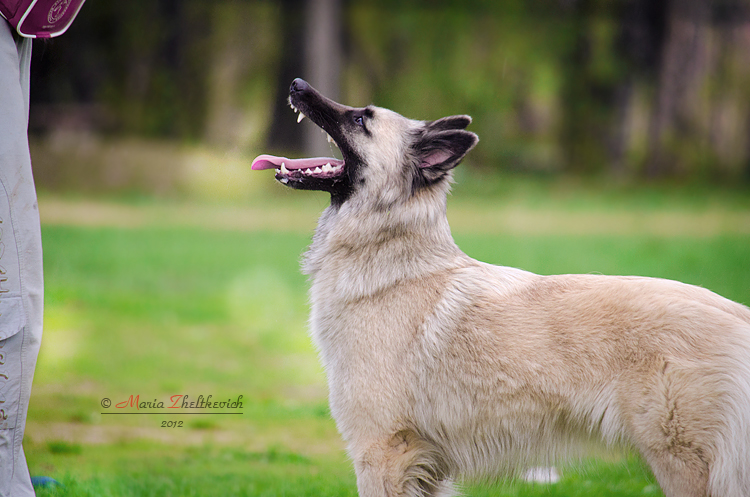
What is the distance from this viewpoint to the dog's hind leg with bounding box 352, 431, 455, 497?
2.73 meters

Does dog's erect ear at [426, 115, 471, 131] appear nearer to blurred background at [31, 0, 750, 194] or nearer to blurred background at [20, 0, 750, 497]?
blurred background at [20, 0, 750, 497]

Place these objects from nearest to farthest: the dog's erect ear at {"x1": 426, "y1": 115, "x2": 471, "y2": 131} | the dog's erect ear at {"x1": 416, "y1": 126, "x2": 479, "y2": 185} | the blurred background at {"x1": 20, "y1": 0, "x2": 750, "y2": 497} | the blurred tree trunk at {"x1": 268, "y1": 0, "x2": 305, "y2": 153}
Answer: the dog's erect ear at {"x1": 416, "y1": 126, "x2": 479, "y2": 185} → the dog's erect ear at {"x1": 426, "y1": 115, "x2": 471, "y2": 131} → the blurred background at {"x1": 20, "y1": 0, "x2": 750, "y2": 497} → the blurred tree trunk at {"x1": 268, "y1": 0, "x2": 305, "y2": 153}

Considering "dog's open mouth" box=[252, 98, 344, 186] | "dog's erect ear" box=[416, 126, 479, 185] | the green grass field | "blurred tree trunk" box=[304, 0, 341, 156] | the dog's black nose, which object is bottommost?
the green grass field

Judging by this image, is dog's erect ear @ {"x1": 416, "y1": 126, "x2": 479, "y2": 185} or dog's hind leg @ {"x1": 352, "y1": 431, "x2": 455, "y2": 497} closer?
dog's hind leg @ {"x1": 352, "y1": 431, "x2": 455, "y2": 497}

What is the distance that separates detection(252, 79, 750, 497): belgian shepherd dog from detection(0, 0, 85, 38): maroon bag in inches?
40.7

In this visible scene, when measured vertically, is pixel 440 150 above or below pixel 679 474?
above

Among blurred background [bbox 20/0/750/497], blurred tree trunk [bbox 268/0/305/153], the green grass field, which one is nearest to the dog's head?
the green grass field

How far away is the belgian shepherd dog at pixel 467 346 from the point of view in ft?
8.00

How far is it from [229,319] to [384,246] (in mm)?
5695

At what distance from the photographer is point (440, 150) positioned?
121 inches

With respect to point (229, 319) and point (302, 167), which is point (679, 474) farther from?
point (229, 319)

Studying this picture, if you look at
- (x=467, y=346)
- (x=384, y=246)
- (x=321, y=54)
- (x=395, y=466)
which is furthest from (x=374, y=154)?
(x=321, y=54)

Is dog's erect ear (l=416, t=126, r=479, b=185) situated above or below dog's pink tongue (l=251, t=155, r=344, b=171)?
above

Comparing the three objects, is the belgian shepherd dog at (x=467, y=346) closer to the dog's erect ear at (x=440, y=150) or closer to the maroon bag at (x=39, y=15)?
the dog's erect ear at (x=440, y=150)
